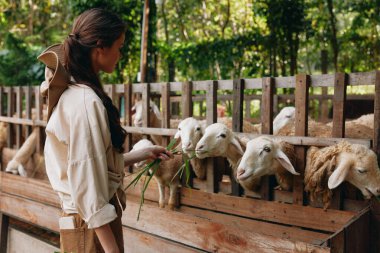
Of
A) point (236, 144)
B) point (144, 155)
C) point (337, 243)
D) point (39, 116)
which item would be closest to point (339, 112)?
point (236, 144)

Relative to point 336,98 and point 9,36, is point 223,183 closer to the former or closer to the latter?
point 336,98

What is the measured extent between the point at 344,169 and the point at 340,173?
4 centimetres

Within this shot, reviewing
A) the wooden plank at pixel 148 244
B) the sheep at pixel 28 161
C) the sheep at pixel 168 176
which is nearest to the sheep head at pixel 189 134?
the sheep at pixel 168 176

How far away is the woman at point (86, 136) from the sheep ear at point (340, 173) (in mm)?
1717

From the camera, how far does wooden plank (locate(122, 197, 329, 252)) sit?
2652 mm

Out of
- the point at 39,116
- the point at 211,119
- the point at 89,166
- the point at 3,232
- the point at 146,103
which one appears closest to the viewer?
the point at 89,166

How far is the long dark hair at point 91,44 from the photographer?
194 cm

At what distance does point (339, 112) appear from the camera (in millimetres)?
3367

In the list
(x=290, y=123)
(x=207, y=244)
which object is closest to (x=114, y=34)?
(x=207, y=244)

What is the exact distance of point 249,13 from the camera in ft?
49.0

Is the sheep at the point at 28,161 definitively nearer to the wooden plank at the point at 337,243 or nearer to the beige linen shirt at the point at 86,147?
the beige linen shirt at the point at 86,147

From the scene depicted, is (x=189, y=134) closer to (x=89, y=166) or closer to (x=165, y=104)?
(x=165, y=104)

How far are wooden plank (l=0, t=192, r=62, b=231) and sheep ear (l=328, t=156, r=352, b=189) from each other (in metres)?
2.71

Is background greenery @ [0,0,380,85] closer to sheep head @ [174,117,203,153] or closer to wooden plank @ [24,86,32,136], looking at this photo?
wooden plank @ [24,86,32,136]
